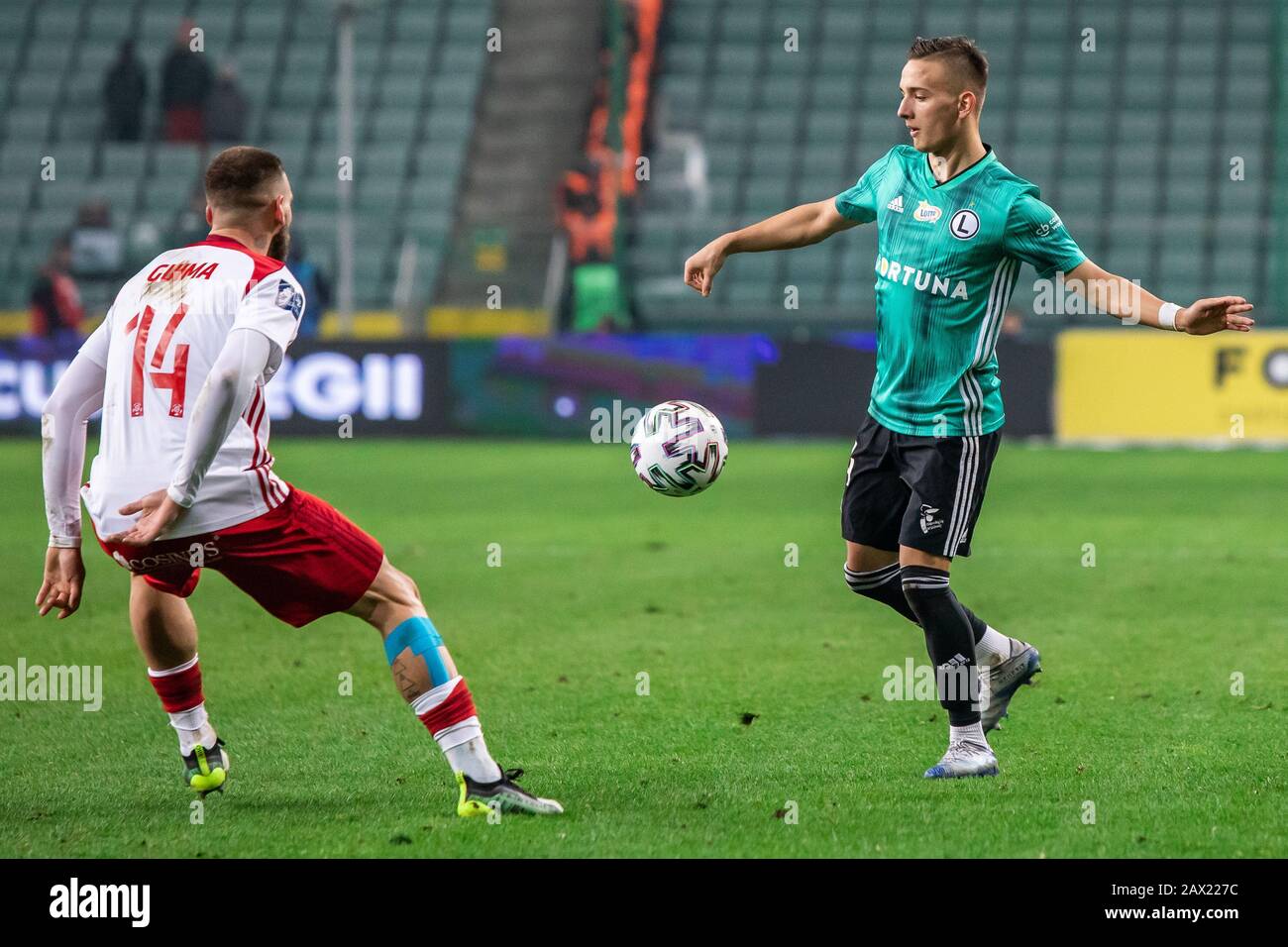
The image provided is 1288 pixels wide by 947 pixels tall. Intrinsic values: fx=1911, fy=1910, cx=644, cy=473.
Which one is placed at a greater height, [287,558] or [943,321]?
[943,321]

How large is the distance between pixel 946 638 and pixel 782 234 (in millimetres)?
1313

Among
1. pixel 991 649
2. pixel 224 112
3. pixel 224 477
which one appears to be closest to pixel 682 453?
pixel 991 649

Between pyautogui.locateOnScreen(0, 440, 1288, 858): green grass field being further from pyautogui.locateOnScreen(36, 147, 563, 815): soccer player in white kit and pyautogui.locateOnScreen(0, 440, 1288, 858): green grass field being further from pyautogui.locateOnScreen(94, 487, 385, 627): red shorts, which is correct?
pyautogui.locateOnScreen(94, 487, 385, 627): red shorts

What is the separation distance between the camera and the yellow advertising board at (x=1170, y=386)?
1808 cm

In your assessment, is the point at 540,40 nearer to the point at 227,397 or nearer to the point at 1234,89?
the point at 1234,89

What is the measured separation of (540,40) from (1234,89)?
10.1 metres

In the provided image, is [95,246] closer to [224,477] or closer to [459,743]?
[224,477]

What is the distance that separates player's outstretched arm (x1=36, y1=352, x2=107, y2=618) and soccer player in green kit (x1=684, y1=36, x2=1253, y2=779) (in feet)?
5.61

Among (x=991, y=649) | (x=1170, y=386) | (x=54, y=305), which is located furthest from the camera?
(x=54, y=305)

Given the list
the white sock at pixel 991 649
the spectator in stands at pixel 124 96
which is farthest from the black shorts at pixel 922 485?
the spectator in stands at pixel 124 96

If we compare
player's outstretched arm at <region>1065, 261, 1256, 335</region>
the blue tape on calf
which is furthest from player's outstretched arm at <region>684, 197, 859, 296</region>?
the blue tape on calf

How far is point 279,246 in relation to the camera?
5.10 meters

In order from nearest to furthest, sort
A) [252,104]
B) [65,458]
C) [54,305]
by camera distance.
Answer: [65,458], [54,305], [252,104]
